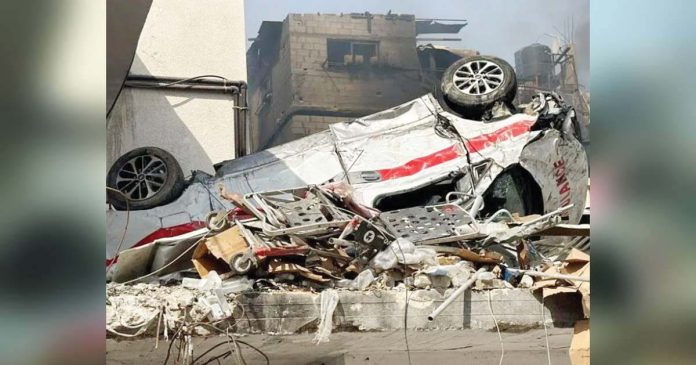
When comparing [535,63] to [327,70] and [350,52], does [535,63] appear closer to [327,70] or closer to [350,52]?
[350,52]

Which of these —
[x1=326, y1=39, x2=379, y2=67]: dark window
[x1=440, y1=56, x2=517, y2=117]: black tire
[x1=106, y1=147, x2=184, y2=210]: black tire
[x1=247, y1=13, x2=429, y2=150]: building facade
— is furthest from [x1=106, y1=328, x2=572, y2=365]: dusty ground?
[x1=326, y1=39, x2=379, y2=67]: dark window

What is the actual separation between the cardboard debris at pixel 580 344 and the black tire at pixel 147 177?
468 centimetres

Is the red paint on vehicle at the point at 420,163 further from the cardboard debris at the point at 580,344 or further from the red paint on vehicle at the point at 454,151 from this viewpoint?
the cardboard debris at the point at 580,344

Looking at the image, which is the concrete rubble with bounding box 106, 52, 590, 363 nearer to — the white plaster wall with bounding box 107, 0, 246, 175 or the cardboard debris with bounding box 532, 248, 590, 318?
the cardboard debris with bounding box 532, 248, 590, 318

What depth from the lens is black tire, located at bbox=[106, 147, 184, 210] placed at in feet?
Answer: 29.5

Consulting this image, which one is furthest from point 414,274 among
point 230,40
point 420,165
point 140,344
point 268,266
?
point 230,40

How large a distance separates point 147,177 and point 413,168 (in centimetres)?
269

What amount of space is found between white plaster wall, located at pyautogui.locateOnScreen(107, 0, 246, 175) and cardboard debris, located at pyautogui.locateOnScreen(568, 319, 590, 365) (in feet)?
19.7

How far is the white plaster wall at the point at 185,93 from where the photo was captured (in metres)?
11.0

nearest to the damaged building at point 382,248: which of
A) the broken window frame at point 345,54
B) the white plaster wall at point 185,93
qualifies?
the white plaster wall at point 185,93

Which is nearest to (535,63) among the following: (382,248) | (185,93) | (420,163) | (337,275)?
(185,93)
